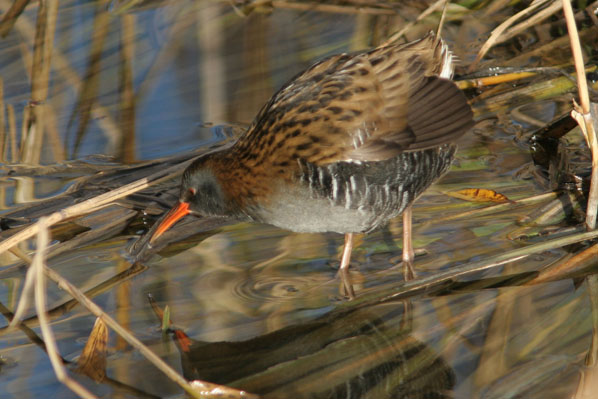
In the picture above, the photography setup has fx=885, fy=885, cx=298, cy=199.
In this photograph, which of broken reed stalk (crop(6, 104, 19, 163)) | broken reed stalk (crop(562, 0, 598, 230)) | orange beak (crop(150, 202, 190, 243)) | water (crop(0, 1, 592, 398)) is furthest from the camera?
broken reed stalk (crop(6, 104, 19, 163))

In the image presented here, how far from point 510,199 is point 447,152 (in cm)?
47

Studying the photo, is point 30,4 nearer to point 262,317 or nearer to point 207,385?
point 262,317

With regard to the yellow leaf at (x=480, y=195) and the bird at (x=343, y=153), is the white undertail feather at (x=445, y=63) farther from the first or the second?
the yellow leaf at (x=480, y=195)

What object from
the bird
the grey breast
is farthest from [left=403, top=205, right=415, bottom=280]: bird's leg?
the grey breast

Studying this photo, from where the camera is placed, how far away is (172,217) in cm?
353

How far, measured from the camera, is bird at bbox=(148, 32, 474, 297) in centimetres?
324

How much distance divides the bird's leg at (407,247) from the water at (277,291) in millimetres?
36

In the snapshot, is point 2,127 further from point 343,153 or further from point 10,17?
point 343,153

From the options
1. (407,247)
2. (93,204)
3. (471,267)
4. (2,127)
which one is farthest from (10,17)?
(471,267)

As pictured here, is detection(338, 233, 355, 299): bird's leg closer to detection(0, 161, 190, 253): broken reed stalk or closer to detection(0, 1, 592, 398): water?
detection(0, 1, 592, 398): water

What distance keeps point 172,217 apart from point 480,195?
134 cm

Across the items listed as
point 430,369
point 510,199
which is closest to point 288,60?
point 510,199

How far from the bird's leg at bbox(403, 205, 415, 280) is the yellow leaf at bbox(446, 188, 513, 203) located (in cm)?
39

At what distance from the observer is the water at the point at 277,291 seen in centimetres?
279
